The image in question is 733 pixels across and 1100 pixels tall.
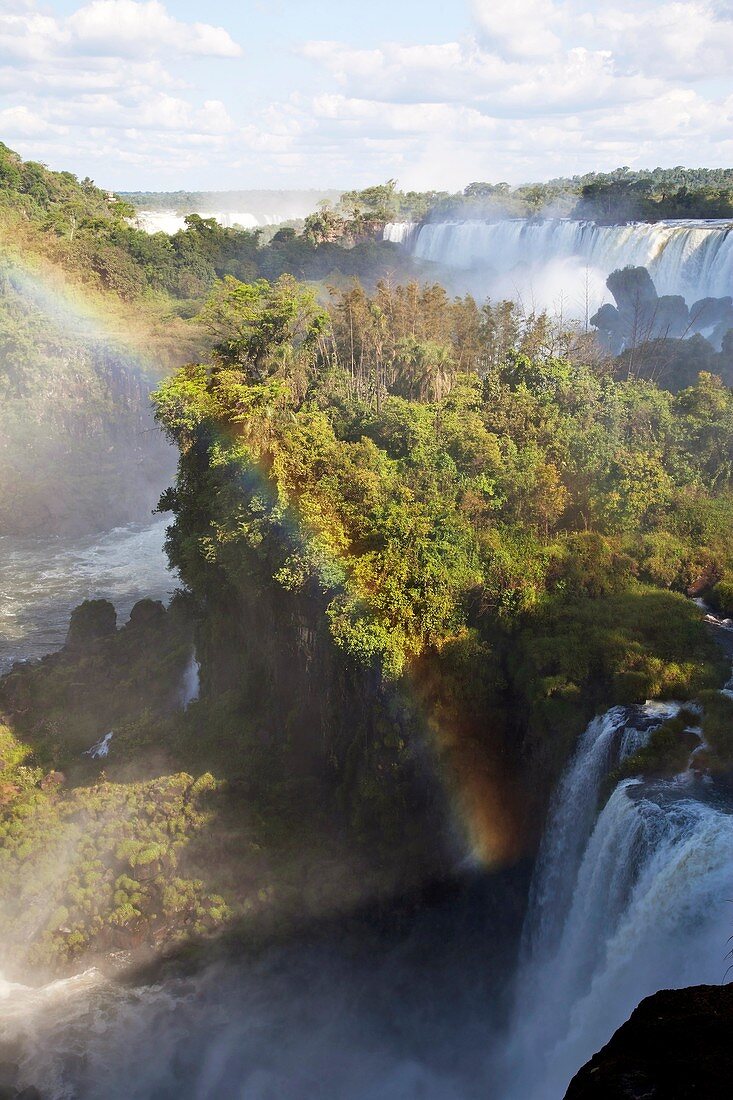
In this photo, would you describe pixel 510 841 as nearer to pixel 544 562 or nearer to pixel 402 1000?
pixel 402 1000

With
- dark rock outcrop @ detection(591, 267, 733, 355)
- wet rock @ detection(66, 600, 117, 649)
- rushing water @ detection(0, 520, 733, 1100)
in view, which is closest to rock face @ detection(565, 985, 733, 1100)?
rushing water @ detection(0, 520, 733, 1100)

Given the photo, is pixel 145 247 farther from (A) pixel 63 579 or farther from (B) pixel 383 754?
(B) pixel 383 754

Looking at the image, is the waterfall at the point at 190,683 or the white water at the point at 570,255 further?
the white water at the point at 570,255

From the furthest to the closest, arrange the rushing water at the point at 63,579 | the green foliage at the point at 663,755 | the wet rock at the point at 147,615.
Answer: the rushing water at the point at 63,579 → the wet rock at the point at 147,615 → the green foliage at the point at 663,755

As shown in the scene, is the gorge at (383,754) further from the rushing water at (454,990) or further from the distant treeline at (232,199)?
the distant treeline at (232,199)

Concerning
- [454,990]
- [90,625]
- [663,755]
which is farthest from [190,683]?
[663,755]

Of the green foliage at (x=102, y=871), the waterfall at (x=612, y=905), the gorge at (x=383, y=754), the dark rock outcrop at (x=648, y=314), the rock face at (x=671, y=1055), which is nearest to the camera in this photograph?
the rock face at (x=671, y=1055)

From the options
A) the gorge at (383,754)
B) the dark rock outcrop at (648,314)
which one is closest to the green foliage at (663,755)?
the gorge at (383,754)

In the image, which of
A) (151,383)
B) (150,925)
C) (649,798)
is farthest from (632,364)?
(151,383)

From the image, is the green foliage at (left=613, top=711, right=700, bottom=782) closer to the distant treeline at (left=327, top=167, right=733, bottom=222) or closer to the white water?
the white water
